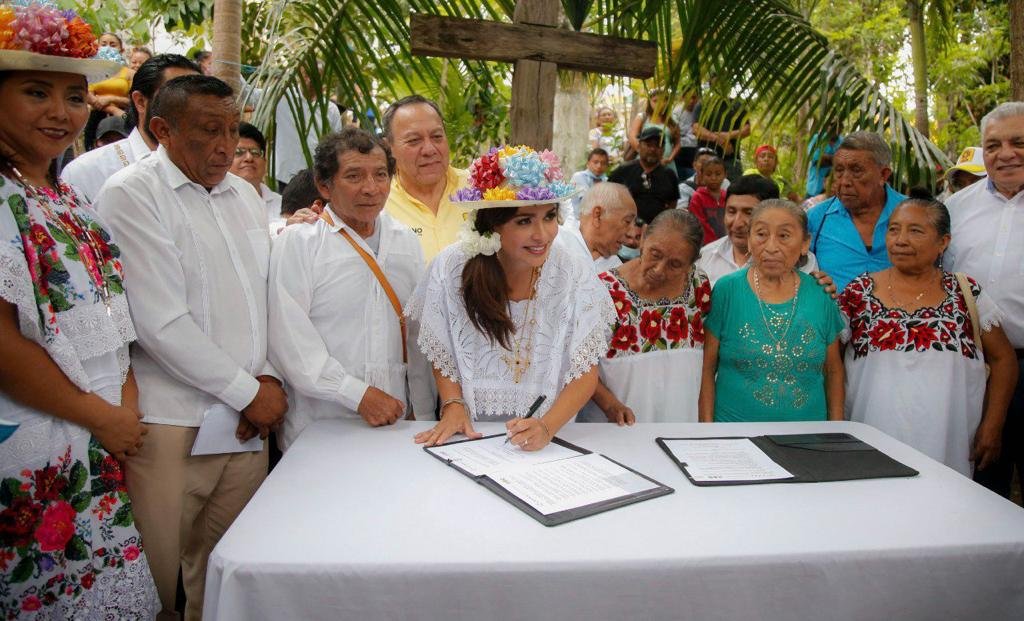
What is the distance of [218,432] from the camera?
7.90 ft

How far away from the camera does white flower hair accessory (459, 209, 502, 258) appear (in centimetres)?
251

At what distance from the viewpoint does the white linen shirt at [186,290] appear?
7.43 feet

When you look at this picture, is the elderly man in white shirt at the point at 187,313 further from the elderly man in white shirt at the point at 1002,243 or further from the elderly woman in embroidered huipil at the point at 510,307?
the elderly man in white shirt at the point at 1002,243

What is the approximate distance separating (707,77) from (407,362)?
2.97m

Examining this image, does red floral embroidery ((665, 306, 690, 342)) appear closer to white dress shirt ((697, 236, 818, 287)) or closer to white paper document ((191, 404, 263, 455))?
white dress shirt ((697, 236, 818, 287))

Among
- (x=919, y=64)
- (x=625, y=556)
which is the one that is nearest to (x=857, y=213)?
(x=625, y=556)

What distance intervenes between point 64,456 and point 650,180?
5.24 meters

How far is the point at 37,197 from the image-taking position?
77.0 inches

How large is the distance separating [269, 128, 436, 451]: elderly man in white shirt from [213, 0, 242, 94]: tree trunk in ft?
7.20

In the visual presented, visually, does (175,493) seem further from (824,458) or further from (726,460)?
(824,458)

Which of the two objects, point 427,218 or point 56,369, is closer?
point 56,369

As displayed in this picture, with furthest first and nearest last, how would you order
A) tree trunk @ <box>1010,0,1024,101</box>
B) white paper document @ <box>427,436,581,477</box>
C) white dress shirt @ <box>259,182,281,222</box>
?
tree trunk @ <box>1010,0,1024,101</box>
white dress shirt @ <box>259,182,281,222</box>
white paper document @ <box>427,436,581,477</box>

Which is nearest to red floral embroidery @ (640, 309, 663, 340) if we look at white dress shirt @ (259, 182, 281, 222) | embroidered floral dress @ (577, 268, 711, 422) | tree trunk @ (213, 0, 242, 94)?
embroidered floral dress @ (577, 268, 711, 422)

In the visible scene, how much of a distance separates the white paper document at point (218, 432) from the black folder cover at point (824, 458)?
1.38 meters
